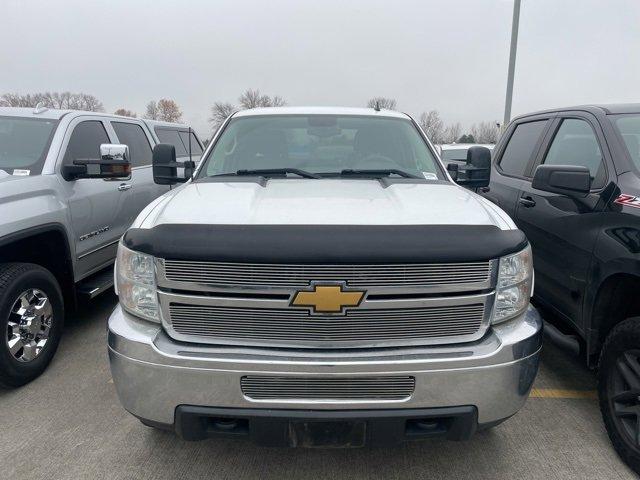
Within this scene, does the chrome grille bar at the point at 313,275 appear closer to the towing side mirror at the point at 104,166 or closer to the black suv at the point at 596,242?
the black suv at the point at 596,242

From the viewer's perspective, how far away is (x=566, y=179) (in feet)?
9.95

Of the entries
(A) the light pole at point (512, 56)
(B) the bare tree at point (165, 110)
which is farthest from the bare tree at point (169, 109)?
(A) the light pole at point (512, 56)

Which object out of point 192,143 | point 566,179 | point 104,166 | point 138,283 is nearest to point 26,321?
point 104,166

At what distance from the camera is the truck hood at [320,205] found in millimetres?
2189

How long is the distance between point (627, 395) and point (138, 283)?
102 inches

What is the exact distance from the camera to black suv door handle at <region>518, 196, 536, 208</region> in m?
3.87

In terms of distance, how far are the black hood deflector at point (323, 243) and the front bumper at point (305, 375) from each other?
0.41m

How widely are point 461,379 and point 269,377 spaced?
82cm

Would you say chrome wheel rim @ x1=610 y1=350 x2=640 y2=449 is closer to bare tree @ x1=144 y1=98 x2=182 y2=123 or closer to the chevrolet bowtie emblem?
the chevrolet bowtie emblem

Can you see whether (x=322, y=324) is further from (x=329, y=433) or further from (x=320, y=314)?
(x=329, y=433)

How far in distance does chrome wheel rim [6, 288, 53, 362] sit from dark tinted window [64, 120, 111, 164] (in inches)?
53.2

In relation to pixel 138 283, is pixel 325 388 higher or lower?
lower

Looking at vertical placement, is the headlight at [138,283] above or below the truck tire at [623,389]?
above

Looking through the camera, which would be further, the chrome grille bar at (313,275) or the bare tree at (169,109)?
the bare tree at (169,109)
